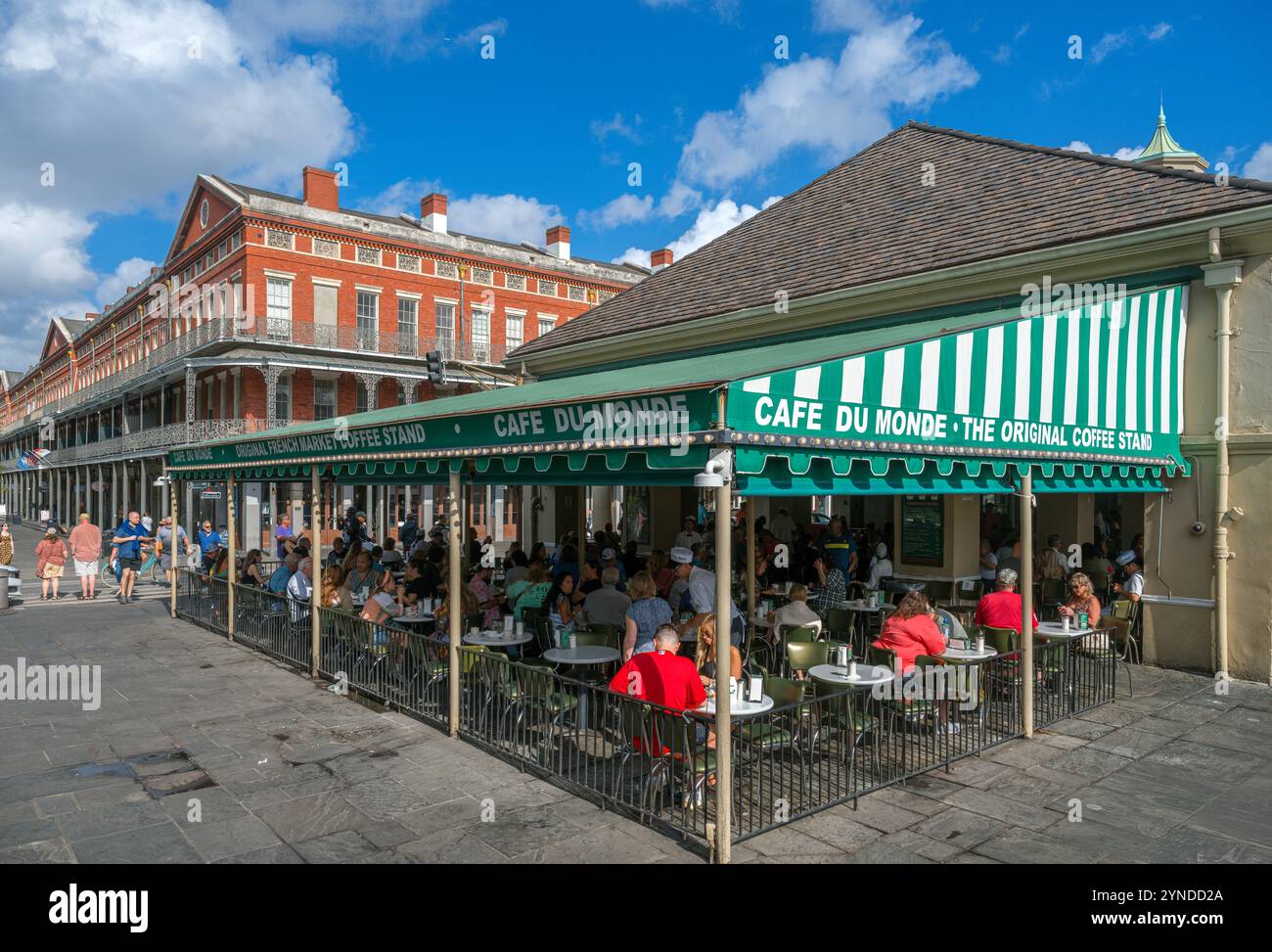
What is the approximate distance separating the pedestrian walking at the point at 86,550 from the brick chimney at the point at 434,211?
902 inches

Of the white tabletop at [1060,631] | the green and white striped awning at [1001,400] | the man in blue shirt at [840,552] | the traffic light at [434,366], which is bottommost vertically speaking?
the white tabletop at [1060,631]

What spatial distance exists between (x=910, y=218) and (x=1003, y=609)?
7.81 m

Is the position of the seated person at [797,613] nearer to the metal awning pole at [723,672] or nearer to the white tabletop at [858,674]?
the white tabletop at [858,674]

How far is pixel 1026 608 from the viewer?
7785 millimetres

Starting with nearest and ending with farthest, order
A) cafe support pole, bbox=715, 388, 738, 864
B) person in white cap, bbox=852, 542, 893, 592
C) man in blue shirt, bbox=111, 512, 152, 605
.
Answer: cafe support pole, bbox=715, 388, 738, 864 → person in white cap, bbox=852, 542, 893, 592 → man in blue shirt, bbox=111, 512, 152, 605

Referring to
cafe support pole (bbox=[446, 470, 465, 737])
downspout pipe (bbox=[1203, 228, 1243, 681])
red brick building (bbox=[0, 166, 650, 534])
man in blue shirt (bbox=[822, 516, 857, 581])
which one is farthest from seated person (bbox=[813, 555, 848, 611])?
red brick building (bbox=[0, 166, 650, 534])

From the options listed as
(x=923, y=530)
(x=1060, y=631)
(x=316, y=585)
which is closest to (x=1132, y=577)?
(x=1060, y=631)

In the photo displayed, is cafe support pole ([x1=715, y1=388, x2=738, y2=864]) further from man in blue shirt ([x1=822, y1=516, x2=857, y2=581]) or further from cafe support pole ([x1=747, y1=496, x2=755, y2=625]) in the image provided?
man in blue shirt ([x1=822, y1=516, x2=857, y2=581])

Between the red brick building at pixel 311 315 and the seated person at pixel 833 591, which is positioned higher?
the red brick building at pixel 311 315

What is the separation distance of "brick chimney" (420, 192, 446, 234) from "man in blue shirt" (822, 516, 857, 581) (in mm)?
28431

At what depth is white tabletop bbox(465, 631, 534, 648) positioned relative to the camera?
8594 mm

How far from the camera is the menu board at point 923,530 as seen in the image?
12633 mm

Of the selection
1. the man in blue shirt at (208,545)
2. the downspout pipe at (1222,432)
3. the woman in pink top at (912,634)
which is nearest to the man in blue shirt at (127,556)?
the man in blue shirt at (208,545)
